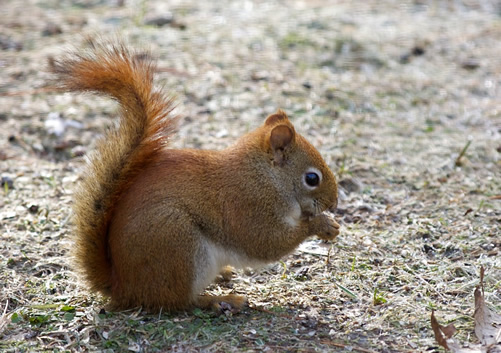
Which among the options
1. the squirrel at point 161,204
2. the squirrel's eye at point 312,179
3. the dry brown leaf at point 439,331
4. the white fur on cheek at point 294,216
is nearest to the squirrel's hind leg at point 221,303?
Result: the squirrel at point 161,204

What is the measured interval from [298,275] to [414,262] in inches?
21.3

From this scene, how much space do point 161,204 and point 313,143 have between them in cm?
187

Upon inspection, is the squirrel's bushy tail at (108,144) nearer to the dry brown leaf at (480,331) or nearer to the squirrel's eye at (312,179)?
the squirrel's eye at (312,179)

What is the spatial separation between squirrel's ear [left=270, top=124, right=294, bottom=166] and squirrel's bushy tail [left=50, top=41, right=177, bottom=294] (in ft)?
1.50

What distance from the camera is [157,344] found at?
2.55 m

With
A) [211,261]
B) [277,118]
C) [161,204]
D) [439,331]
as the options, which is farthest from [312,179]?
[439,331]

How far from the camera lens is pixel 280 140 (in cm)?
289

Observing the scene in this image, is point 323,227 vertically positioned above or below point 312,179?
below

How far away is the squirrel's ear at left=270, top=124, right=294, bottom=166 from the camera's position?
2875 mm

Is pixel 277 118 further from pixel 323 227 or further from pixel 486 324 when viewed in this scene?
pixel 486 324

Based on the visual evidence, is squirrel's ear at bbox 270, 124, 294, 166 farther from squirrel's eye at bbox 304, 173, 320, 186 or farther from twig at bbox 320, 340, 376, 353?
twig at bbox 320, 340, 376, 353

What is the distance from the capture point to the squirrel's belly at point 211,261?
2.67 meters

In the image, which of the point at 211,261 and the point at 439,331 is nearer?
the point at 439,331

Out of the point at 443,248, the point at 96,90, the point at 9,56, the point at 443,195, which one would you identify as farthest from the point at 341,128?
the point at 9,56
